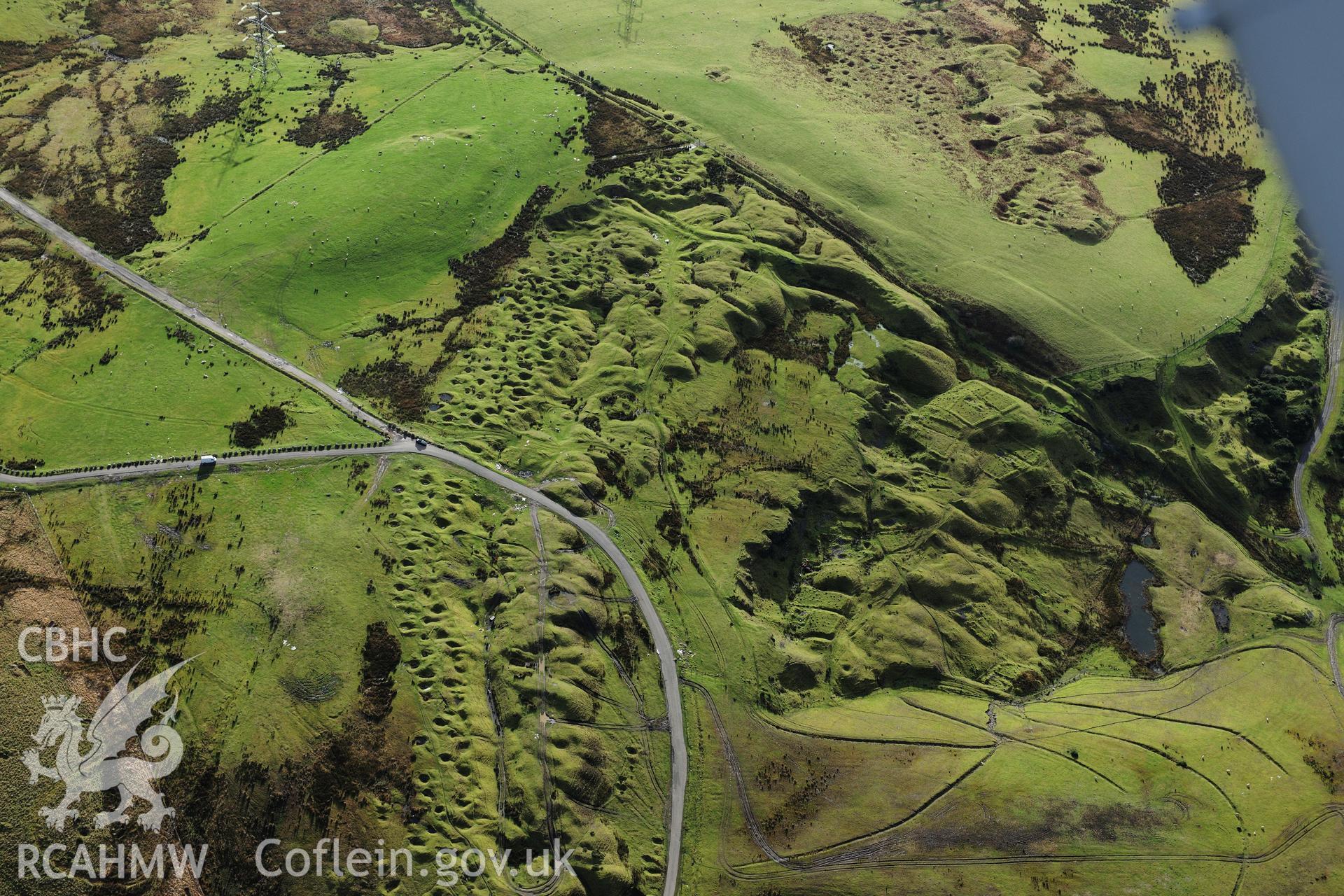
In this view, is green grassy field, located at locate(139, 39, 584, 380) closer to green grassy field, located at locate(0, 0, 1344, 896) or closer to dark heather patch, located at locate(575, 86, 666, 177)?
green grassy field, located at locate(0, 0, 1344, 896)

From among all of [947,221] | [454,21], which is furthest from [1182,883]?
[454,21]

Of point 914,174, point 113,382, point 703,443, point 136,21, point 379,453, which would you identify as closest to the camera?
point 379,453

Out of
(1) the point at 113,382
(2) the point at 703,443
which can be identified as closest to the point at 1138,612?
(2) the point at 703,443

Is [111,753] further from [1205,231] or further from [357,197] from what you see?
[1205,231]

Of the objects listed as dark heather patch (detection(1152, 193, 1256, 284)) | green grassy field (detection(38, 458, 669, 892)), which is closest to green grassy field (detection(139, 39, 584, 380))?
green grassy field (detection(38, 458, 669, 892))

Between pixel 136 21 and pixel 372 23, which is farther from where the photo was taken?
pixel 372 23

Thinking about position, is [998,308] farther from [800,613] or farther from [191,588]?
[191,588]
